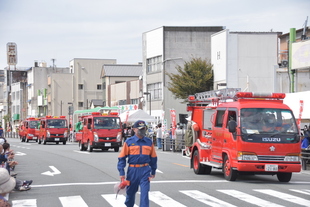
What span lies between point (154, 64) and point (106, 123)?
28.3 m

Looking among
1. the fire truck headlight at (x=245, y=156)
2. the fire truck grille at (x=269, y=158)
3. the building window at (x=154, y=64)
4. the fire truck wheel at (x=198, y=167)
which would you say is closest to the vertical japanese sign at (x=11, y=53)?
the building window at (x=154, y=64)

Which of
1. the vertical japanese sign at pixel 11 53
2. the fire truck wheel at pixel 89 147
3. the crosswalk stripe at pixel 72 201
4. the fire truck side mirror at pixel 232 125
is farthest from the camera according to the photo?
the vertical japanese sign at pixel 11 53

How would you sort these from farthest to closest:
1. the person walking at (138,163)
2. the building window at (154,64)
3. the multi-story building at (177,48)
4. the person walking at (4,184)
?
the building window at (154,64), the multi-story building at (177,48), the person walking at (138,163), the person walking at (4,184)

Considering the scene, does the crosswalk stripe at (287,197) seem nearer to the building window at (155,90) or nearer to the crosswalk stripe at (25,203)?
the crosswalk stripe at (25,203)

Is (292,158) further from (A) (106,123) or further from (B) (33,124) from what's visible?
(B) (33,124)

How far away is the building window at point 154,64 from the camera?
62.4 metres

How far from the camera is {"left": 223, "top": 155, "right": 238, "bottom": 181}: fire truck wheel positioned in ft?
57.0

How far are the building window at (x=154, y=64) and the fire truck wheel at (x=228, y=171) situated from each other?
4451 centimetres

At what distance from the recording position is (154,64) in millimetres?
63812

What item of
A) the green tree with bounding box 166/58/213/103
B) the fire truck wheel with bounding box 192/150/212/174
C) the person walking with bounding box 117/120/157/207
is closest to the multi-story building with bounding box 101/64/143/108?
the green tree with bounding box 166/58/213/103

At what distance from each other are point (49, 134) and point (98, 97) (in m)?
60.1

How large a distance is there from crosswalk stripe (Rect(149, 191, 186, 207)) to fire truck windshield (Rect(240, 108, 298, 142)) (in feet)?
12.0

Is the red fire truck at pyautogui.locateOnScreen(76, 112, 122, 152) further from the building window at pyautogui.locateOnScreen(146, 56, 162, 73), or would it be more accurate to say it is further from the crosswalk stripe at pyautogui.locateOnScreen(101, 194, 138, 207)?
the building window at pyautogui.locateOnScreen(146, 56, 162, 73)

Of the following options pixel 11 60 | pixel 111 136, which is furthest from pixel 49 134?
pixel 11 60
